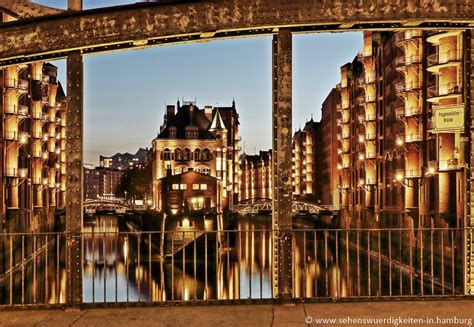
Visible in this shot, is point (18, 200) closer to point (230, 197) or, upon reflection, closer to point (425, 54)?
point (425, 54)

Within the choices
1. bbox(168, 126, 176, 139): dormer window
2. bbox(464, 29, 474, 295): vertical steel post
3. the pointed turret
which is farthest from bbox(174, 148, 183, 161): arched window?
bbox(464, 29, 474, 295): vertical steel post

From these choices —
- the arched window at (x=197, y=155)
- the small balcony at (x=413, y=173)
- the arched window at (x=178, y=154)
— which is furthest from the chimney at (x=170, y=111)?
the small balcony at (x=413, y=173)

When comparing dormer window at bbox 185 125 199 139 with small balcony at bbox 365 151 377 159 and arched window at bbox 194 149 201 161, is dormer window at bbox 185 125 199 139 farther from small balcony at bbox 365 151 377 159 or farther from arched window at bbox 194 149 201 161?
small balcony at bbox 365 151 377 159

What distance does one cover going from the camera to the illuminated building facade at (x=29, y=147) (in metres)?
37.9

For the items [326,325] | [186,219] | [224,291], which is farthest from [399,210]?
[326,325]

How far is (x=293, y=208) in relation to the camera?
8031 cm

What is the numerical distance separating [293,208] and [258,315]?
73.7 meters

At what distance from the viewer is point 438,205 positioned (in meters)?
31.9

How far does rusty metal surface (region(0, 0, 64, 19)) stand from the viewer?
25.8 ft

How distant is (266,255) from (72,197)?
43.2 m

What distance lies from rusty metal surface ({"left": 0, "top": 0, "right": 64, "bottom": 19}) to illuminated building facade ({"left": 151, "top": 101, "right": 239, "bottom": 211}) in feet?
263

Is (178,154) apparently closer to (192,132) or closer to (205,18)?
(192,132)

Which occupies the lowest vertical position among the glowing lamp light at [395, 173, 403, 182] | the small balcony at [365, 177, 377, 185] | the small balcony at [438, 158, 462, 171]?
the small balcony at [365, 177, 377, 185]

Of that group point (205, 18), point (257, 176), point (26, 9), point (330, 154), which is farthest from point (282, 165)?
point (257, 176)
